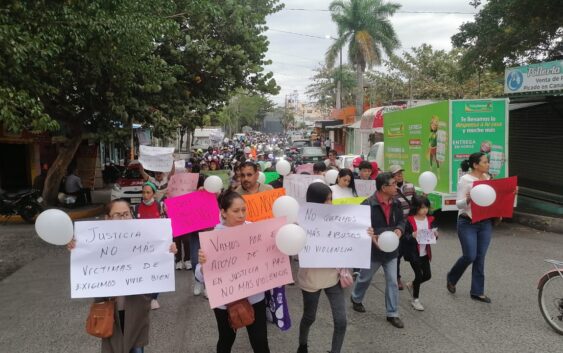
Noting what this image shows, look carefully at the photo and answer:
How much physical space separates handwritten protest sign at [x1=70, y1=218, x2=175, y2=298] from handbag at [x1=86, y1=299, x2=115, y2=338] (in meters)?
0.09

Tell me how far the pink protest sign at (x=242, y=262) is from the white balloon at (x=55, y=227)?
2.72 feet

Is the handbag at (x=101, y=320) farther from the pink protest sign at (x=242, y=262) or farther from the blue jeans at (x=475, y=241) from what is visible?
the blue jeans at (x=475, y=241)

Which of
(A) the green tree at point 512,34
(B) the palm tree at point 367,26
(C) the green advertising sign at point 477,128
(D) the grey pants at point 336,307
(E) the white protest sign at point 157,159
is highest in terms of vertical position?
(B) the palm tree at point 367,26

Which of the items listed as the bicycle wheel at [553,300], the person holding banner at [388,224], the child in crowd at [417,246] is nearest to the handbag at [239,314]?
the person holding banner at [388,224]

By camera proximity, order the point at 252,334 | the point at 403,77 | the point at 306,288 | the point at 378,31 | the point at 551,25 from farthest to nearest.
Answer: the point at 403,77 < the point at 378,31 < the point at 551,25 < the point at 306,288 < the point at 252,334

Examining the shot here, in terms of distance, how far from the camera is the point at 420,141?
1097 cm

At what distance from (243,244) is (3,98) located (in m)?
4.01

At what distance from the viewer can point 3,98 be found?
18.6 feet

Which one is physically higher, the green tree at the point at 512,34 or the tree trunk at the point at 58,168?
the green tree at the point at 512,34

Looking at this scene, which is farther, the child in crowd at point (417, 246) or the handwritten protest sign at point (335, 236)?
the child in crowd at point (417, 246)

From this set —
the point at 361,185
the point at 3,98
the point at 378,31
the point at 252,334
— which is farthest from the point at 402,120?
the point at 378,31

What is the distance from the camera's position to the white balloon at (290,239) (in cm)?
322

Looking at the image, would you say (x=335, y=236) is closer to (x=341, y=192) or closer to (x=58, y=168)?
(x=341, y=192)

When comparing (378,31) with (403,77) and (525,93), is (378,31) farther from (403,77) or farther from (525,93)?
(525,93)
